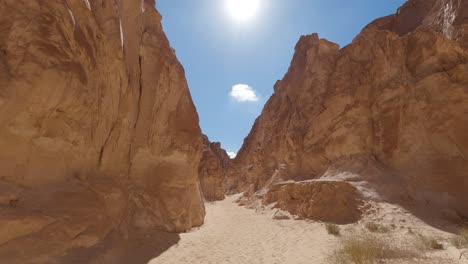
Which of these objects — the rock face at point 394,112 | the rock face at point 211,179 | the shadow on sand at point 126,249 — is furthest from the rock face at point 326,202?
the rock face at point 211,179

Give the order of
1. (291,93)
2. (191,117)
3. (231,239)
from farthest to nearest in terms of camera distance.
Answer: (291,93)
(191,117)
(231,239)

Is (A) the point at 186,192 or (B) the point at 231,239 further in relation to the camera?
(A) the point at 186,192

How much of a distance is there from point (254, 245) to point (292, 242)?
1.47m

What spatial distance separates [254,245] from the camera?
32.7 ft

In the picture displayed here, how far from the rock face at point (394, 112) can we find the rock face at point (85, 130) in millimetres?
9345

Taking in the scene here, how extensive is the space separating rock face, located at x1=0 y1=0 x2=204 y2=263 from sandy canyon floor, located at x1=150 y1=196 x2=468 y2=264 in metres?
1.60

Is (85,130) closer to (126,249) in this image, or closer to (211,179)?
(126,249)

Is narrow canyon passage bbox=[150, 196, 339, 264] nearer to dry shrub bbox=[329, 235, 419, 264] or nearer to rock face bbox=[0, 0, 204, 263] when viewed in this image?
dry shrub bbox=[329, 235, 419, 264]

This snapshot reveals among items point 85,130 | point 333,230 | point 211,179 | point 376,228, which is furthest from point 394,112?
point 211,179

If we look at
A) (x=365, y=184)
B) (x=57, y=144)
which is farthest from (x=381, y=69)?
(x=57, y=144)

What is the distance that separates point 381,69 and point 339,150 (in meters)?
5.38

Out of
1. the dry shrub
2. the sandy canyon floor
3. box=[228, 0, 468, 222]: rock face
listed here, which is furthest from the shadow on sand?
box=[228, 0, 468, 222]: rock face

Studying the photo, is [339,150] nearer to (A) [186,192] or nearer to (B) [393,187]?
(B) [393,187]

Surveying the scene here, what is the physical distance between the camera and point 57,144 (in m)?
6.99
